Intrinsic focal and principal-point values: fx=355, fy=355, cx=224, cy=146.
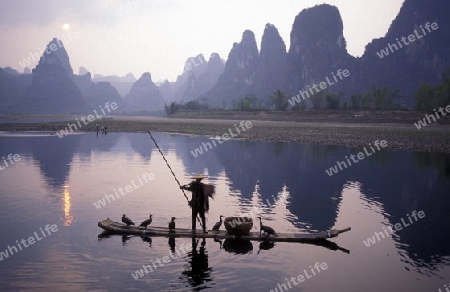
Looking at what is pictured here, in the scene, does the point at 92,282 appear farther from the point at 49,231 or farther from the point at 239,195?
the point at 239,195

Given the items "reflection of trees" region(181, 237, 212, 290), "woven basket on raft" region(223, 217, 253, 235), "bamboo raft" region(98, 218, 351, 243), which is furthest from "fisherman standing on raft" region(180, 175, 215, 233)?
"reflection of trees" region(181, 237, 212, 290)

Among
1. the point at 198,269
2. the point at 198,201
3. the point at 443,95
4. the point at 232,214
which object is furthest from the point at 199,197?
the point at 443,95

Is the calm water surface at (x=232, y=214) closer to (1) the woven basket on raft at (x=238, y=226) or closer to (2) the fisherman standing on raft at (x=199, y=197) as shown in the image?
(1) the woven basket on raft at (x=238, y=226)

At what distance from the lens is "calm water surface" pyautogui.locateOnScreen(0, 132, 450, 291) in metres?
9.38

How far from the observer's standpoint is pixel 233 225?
1187 cm

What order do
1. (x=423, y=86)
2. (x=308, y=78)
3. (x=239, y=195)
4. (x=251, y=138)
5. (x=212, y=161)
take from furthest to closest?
(x=308, y=78) < (x=423, y=86) < (x=251, y=138) < (x=212, y=161) < (x=239, y=195)

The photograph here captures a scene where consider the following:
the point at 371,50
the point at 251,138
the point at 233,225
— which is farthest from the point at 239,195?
the point at 371,50

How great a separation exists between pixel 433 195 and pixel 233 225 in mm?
14024

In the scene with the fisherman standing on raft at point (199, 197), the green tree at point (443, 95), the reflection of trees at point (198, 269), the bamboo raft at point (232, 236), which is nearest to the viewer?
the reflection of trees at point (198, 269)

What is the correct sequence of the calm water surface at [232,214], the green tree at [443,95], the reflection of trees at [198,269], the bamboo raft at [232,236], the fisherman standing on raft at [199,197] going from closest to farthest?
the reflection of trees at [198,269]
the calm water surface at [232,214]
the bamboo raft at [232,236]
the fisherman standing on raft at [199,197]
the green tree at [443,95]

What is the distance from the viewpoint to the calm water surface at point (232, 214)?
9375mm

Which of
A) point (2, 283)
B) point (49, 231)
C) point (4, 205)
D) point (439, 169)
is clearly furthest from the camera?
point (439, 169)

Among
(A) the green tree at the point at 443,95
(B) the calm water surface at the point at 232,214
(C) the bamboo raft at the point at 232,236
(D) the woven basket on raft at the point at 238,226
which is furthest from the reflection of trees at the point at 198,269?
(A) the green tree at the point at 443,95

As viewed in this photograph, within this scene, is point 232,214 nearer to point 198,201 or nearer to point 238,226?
point 198,201
